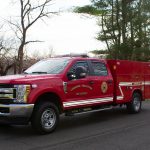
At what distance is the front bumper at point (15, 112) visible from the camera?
343 inches

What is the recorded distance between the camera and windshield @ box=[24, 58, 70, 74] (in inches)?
402

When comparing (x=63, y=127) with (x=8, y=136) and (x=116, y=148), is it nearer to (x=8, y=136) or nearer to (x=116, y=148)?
(x=8, y=136)

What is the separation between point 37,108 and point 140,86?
5.68 meters

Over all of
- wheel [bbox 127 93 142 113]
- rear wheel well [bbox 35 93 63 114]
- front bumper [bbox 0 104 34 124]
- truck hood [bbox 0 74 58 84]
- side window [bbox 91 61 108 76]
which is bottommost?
wheel [bbox 127 93 142 113]

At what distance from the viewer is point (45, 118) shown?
927 cm

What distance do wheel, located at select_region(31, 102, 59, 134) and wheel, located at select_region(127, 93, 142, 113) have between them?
171 inches

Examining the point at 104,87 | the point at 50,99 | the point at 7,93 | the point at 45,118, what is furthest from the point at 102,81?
the point at 7,93

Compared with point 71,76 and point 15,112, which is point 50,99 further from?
point 15,112

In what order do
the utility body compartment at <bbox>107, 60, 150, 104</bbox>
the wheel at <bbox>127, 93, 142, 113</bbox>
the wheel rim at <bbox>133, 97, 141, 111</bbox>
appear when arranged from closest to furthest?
the utility body compartment at <bbox>107, 60, 150, 104</bbox>
the wheel at <bbox>127, 93, 142, 113</bbox>
the wheel rim at <bbox>133, 97, 141, 111</bbox>

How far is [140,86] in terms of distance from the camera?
13.7 m

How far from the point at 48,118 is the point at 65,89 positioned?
0.97 metres

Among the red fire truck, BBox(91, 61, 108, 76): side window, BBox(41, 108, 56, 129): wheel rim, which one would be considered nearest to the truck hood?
the red fire truck

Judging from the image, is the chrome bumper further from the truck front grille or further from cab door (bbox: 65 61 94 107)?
cab door (bbox: 65 61 94 107)

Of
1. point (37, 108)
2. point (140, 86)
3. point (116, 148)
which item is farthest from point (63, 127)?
point (140, 86)
